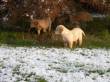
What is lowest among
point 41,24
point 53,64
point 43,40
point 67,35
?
point 43,40

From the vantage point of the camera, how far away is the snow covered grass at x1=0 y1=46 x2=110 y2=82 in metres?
13.5

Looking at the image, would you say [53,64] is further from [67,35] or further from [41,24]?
[41,24]

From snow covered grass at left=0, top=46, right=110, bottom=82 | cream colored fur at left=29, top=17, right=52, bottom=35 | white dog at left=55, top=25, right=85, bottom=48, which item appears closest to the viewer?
snow covered grass at left=0, top=46, right=110, bottom=82

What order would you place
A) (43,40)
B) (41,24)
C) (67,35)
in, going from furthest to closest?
(41,24) < (43,40) < (67,35)

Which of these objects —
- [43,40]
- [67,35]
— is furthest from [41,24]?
[67,35]

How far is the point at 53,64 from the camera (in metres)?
15.6

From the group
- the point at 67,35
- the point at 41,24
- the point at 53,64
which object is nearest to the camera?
the point at 53,64

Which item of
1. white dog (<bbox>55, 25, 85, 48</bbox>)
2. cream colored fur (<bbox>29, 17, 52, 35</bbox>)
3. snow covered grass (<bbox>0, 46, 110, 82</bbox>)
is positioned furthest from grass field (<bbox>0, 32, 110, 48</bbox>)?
snow covered grass (<bbox>0, 46, 110, 82</bbox>)

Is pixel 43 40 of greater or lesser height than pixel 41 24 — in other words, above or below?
below

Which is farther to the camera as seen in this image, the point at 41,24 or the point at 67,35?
the point at 41,24

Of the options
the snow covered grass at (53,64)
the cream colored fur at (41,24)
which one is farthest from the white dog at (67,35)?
the cream colored fur at (41,24)

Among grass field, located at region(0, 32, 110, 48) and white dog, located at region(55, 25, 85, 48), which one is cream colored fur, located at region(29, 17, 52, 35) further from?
white dog, located at region(55, 25, 85, 48)

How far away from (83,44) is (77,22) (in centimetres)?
353

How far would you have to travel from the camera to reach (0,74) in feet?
45.3
